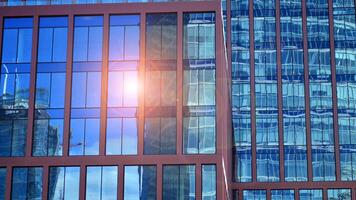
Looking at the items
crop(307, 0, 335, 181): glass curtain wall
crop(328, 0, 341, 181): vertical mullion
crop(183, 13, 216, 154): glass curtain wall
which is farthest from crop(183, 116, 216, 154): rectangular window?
crop(328, 0, 341, 181): vertical mullion

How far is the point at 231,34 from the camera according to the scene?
8269 centimetres

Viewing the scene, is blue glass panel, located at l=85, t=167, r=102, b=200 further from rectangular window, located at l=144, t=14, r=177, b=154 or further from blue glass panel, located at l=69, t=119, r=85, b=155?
rectangular window, located at l=144, t=14, r=177, b=154

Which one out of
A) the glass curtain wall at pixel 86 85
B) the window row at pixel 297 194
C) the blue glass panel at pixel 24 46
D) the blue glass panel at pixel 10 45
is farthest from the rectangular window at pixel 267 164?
the blue glass panel at pixel 10 45

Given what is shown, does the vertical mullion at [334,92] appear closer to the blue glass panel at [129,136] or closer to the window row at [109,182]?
the window row at [109,182]

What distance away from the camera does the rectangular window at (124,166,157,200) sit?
48594 mm

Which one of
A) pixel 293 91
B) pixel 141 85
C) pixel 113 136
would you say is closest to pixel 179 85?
pixel 141 85

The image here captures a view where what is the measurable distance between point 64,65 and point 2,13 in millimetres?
5626

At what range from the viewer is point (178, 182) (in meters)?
48.5

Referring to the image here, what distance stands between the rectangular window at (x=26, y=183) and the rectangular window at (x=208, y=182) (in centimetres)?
1001

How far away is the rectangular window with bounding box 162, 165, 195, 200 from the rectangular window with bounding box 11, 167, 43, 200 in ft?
25.5

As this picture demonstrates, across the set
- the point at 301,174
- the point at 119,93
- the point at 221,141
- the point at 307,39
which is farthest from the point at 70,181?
the point at 307,39

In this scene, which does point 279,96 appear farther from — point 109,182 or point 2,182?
point 2,182

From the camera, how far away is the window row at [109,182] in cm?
4828

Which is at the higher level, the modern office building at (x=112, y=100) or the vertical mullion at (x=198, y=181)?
the modern office building at (x=112, y=100)
